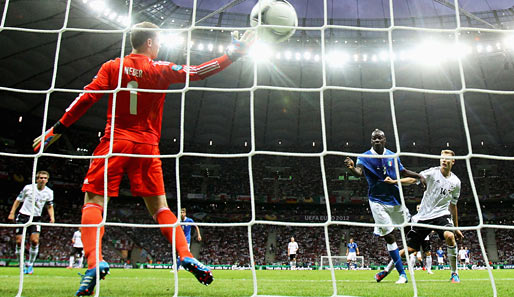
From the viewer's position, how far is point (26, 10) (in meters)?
16.6

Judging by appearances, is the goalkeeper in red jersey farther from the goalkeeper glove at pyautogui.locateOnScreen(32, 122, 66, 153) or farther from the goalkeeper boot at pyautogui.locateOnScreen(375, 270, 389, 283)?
the goalkeeper boot at pyautogui.locateOnScreen(375, 270, 389, 283)

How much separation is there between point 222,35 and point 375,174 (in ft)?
57.8

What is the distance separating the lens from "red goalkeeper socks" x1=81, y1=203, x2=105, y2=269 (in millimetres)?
2924

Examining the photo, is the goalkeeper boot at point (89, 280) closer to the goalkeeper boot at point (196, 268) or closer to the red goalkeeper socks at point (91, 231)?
the red goalkeeper socks at point (91, 231)

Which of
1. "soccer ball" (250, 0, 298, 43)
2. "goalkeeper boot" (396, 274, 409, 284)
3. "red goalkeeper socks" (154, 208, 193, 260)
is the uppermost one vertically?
"soccer ball" (250, 0, 298, 43)

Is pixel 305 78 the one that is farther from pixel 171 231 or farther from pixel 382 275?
pixel 171 231

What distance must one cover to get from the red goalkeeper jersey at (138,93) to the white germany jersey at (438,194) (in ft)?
11.9

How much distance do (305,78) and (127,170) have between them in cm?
2108

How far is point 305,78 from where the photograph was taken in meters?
23.6

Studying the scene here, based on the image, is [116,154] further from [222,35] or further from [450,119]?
[450,119]

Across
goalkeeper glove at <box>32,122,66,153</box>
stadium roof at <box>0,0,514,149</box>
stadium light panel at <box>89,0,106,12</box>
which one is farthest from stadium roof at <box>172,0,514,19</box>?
goalkeeper glove at <box>32,122,66,153</box>

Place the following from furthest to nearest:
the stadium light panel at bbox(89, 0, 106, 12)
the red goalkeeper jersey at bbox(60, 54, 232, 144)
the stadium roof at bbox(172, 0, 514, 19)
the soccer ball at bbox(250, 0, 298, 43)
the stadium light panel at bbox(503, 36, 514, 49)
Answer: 1. the stadium light panel at bbox(503, 36, 514, 49)
2. the stadium roof at bbox(172, 0, 514, 19)
3. the stadium light panel at bbox(89, 0, 106, 12)
4. the soccer ball at bbox(250, 0, 298, 43)
5. the red goalkeeper jersey at bbox(60, 54, 232, 144)

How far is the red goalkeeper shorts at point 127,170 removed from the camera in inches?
123

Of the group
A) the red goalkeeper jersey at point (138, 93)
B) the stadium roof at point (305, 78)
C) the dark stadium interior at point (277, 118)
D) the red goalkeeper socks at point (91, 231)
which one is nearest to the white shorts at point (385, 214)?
the red goalkeeper jersey at point (138, 93)
